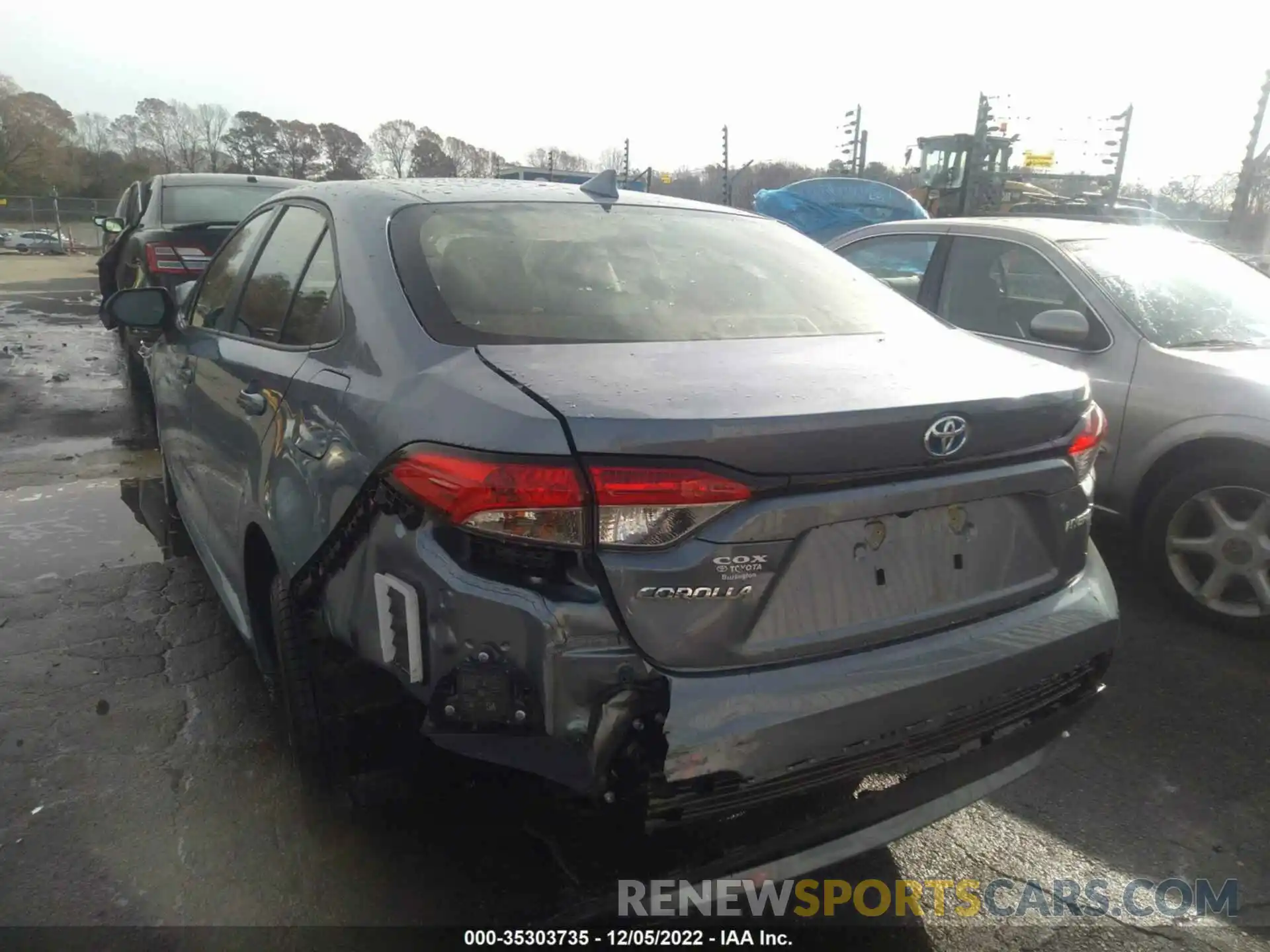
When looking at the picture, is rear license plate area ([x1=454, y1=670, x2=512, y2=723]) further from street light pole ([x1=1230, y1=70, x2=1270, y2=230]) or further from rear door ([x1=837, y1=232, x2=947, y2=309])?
street light pole ([x1=1230, y1=70, x2=1270, y2=230])

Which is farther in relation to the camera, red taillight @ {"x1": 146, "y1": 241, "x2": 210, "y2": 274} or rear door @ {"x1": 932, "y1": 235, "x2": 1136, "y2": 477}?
red taillight @ {"x1": 146, "y1": 241, "x2": 210, "y2": 274}

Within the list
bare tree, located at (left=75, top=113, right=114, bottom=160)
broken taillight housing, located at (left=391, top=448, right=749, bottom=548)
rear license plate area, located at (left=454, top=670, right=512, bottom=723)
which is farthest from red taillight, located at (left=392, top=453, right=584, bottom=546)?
bare tree, located at (left=75, top=113, right=114, bottom=160)

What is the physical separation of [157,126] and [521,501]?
303ft

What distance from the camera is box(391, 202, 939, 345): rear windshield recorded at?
2.23 metres

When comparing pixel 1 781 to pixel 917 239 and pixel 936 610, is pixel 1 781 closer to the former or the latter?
pixel 936 610

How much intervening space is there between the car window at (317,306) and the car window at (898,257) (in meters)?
3.47

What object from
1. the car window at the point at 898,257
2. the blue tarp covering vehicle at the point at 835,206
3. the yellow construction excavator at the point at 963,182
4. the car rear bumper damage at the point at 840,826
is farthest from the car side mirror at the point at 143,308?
the yellow construction excavator at the point at 963,182

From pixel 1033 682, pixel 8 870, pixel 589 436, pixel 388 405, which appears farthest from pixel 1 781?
pixel 1033 682

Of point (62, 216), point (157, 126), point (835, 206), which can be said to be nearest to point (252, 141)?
point (157, 126)

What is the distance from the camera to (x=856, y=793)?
77.8 inches

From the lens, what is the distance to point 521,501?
5.35 ft

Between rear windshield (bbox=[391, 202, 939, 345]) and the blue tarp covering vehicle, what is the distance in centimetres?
1080

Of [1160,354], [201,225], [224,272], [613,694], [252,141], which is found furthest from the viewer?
[252,141]

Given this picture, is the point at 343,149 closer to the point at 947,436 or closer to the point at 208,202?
the point at 208,202
